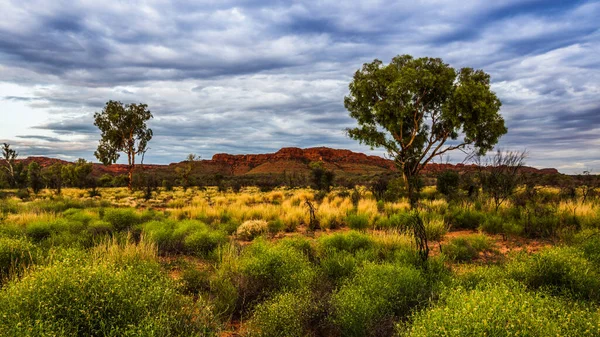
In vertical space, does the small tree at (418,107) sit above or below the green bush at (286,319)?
above

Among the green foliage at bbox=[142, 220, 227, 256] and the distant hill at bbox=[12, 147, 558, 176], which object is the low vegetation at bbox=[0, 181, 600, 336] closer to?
the green foliage at bbox=[142, 220, 227, 256]

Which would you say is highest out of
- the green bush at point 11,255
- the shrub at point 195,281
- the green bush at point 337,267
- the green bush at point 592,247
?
the green bush at point 592,247

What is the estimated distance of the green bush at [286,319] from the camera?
4.58m

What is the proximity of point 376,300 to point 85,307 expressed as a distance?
12.2ft

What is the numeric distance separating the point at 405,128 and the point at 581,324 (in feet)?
67.9

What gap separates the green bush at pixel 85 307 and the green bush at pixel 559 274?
5552 mm

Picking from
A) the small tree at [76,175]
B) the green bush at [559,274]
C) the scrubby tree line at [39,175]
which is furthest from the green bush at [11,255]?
the small tree at [76,175]

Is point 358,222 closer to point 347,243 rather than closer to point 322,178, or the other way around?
point 347,243

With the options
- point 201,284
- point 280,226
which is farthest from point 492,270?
point 280,226

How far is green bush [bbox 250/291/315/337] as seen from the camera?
180 inches

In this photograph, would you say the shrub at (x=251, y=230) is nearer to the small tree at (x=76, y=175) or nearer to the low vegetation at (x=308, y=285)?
the low vegetation at (x=308, y=285)

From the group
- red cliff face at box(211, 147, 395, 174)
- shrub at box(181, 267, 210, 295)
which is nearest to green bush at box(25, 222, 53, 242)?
shrub at box(181, 267, 210, 295)

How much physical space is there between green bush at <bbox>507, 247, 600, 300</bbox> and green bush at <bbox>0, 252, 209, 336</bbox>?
5552 millimetres

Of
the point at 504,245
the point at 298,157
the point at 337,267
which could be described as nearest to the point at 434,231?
the point at 504,245
